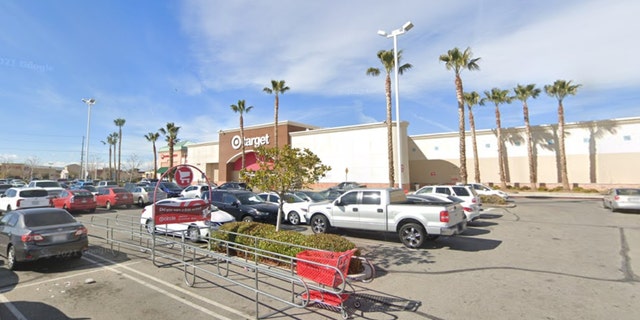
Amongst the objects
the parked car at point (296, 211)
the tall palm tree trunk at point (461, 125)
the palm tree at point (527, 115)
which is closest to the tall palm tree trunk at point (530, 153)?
the palm tree at point (527, 115)

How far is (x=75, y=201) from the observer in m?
19.5

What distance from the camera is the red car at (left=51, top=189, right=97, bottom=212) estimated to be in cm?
1941

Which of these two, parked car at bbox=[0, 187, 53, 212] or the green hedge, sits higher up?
parked car at bbox=[0, 187, 53, 212]

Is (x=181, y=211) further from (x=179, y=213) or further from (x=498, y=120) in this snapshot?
(x=498, y=120)

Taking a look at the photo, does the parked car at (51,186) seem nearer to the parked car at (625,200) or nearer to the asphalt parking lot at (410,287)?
the asphalt parking lot at (410,287)

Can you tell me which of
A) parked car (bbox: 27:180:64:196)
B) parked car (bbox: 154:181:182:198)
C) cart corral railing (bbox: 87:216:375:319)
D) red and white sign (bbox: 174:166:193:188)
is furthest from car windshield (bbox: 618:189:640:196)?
parked car (bbox: 27:180:64:196)

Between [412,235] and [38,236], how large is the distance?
964 cm

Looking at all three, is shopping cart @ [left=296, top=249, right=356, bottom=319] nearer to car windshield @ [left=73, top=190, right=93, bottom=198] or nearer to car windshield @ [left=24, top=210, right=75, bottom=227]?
car windshield @ [left=24, top=210, right=75, bottom=227]

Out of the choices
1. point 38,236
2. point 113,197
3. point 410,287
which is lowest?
point 410,287

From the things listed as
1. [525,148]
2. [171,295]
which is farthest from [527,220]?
[525,148]

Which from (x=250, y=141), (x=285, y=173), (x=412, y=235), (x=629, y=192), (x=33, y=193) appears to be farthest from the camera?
(x=250, y=141)

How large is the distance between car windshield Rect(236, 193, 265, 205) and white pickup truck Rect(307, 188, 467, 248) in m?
3.40

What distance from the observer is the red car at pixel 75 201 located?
19.4 metres

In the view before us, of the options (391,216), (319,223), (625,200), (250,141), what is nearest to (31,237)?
(319,223)
